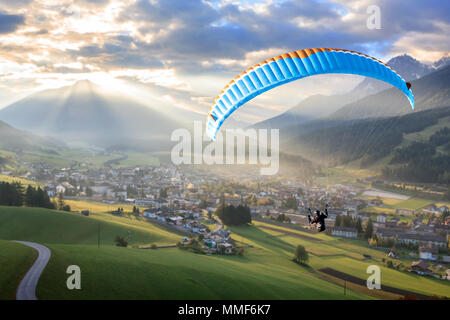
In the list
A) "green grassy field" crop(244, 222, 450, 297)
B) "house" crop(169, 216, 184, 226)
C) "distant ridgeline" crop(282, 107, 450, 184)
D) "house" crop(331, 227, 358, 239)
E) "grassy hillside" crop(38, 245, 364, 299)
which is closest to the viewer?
"grassy hillside" crop(38, 245, 364, 299)

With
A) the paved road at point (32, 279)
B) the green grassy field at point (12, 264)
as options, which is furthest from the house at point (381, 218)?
the green grassy field at point (12, 264)

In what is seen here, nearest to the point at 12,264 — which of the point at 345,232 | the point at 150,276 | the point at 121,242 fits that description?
the point at 150,276

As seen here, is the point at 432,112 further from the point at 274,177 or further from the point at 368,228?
the point at 368,228

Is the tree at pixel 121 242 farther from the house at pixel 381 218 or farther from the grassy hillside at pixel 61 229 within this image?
the house at pixel 381 218

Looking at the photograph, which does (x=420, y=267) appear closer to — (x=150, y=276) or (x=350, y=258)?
(x=350, y=258)

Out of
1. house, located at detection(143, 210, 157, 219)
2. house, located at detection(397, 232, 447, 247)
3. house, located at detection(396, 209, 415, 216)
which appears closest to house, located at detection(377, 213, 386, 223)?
house, located at detection(396, 209, 415, 216)

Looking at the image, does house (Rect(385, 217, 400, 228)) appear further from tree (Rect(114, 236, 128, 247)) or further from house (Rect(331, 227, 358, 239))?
tree (Rect(114, 236, 128, 247))

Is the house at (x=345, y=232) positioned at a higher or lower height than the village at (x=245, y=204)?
lower
